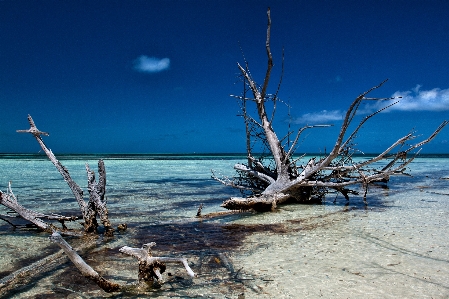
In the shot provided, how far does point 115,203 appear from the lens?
8.52m

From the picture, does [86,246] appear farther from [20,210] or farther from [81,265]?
[81,265]

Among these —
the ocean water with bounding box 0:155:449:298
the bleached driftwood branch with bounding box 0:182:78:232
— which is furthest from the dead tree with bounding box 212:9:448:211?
the bleached driftwood branch with bounding box 0:182:78:232

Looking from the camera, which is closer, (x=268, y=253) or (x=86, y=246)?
(x=268, y=253)

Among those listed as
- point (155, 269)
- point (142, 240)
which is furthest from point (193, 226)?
point (155, 269)

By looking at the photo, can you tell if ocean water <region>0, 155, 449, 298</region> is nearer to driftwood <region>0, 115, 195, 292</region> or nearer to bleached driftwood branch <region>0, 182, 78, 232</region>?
driftwood <region>0, 115, 195, 292</region>

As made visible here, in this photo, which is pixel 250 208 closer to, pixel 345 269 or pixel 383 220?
pixel 383 220

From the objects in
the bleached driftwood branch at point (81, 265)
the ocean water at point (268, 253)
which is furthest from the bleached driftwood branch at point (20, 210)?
the bleached driftwood branch at point (81, 265)

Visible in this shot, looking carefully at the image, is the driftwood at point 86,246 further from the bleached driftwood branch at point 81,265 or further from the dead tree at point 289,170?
the dead tree at point 289,170

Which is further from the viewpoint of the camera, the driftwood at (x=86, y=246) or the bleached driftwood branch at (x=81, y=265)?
the driftwood at (x=86, y=246)

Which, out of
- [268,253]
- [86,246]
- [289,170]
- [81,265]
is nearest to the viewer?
[81,265]

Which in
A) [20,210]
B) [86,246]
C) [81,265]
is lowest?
[86,246]

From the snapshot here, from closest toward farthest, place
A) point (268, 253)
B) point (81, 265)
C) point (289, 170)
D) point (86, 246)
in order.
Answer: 1. point (81, 265)
2. point (268, 253)
3. point (86, 246)
4. point (289, 170)

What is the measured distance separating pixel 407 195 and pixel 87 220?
9054mm

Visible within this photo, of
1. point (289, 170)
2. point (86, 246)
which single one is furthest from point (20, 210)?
point (289, 170)
